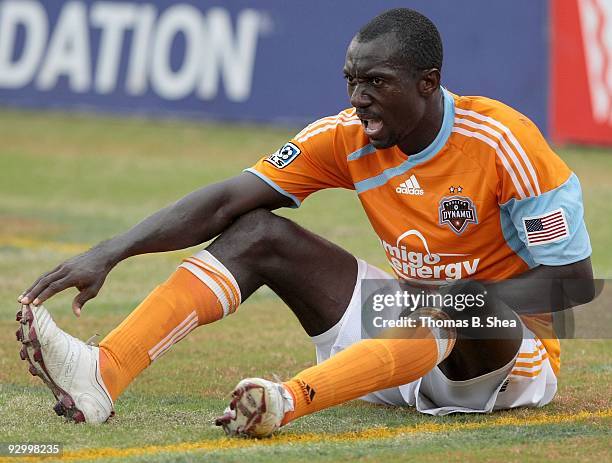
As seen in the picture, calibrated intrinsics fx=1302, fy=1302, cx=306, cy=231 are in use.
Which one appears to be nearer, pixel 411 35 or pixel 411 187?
pixel 411 35

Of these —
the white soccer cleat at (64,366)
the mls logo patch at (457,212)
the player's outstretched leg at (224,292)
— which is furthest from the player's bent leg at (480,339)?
the white soccer cleat at (64,366)

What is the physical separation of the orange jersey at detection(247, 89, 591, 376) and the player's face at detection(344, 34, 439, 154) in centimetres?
15

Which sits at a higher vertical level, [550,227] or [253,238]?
[550,227]

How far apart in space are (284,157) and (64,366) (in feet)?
4.06

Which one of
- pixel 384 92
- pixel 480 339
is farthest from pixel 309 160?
pixel 480 339

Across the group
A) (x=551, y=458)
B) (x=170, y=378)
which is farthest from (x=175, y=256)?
(x=551, y=458)

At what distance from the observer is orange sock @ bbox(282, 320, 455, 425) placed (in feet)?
14.5

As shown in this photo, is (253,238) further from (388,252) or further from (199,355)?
(199,355)

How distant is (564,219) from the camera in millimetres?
4590

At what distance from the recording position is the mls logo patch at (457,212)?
4.79 metres

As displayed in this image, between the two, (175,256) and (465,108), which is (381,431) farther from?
(175,256)

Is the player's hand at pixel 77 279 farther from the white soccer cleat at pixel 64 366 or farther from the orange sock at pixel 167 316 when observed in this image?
the orange sock at pixel 167 316
